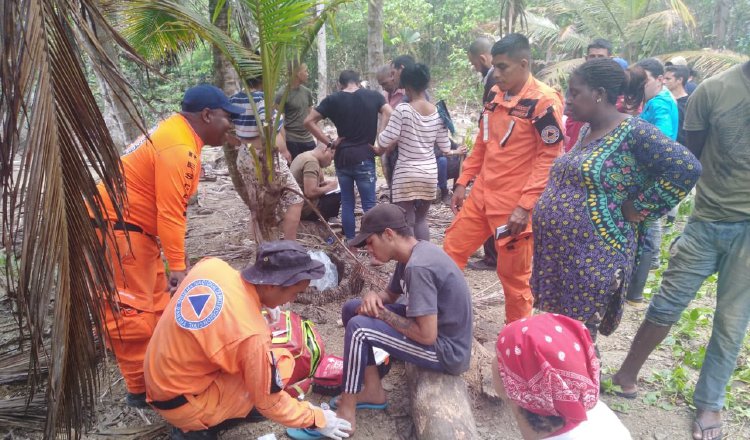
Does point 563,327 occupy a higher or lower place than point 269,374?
higher

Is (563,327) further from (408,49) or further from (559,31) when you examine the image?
(408,49)

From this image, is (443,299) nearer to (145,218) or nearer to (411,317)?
(411,317)

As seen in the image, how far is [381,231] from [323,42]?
10398 mm

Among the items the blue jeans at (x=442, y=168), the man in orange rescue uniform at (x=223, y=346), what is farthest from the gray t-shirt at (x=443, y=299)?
the blue jeans at (x=442, y=168)

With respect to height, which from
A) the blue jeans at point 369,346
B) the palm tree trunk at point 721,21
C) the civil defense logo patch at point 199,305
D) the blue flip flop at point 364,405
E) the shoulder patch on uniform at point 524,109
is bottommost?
the blue flip flop at point 364,405

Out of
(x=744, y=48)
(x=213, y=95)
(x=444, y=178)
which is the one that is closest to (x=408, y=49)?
(x=744, y=48)

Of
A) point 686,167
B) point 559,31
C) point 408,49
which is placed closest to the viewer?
point 686,167

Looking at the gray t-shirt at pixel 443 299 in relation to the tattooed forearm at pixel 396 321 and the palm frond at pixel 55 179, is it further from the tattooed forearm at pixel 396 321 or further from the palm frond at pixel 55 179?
the palm frond at pixel 55 179

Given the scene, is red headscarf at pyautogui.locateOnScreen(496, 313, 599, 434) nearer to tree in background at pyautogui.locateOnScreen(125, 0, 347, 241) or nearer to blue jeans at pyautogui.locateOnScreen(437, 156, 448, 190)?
tree in background at pyautogui.locateOnScreen(125, 0, 347, 241)

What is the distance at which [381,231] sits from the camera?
2.64 meters

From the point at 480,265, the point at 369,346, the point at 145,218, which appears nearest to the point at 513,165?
the point at 369,346

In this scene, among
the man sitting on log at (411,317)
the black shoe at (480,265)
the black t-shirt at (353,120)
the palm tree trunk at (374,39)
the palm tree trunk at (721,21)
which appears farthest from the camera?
the palm tree trunk at (721,21)

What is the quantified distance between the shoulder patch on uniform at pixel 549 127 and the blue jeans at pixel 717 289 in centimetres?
88

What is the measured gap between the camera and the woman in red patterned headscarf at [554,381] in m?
1.39
